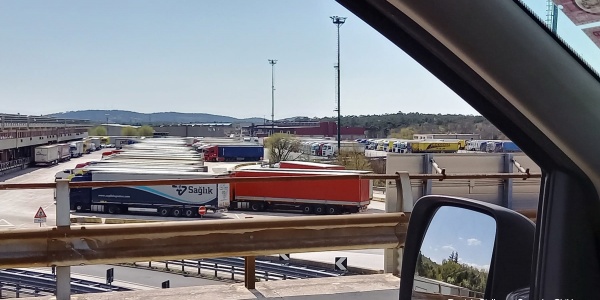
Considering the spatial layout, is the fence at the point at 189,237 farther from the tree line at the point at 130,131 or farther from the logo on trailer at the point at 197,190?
the tree line at the point at 130,131

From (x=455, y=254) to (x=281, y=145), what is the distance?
24296 mm

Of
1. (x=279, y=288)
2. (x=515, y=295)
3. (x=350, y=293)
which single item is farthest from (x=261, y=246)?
(x=515, y=295)

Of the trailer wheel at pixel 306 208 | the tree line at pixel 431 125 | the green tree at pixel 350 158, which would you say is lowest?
the trailer wheel at pixel 306 208

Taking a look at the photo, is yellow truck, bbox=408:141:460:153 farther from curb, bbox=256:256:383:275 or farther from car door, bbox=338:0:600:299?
car door, bbox=338:0:600:299

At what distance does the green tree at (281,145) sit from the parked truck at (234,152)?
0.62 m

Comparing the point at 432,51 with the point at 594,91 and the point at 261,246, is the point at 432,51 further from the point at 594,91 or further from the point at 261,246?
the point at 261,246

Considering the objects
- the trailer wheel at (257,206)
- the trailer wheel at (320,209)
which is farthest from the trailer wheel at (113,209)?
the trailer wheel at (320,209)

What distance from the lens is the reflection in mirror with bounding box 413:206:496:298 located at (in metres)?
1.52

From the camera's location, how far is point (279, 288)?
200 inches

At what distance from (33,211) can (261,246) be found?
3.57 meters

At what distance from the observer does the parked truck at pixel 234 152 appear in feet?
84.2

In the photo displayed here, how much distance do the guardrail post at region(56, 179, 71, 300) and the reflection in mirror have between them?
11.4 feet

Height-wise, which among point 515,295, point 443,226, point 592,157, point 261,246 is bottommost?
point 261,246

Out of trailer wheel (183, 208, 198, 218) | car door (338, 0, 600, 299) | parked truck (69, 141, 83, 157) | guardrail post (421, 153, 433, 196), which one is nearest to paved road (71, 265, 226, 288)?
trailer wheel (183, 208, 198, 218)
